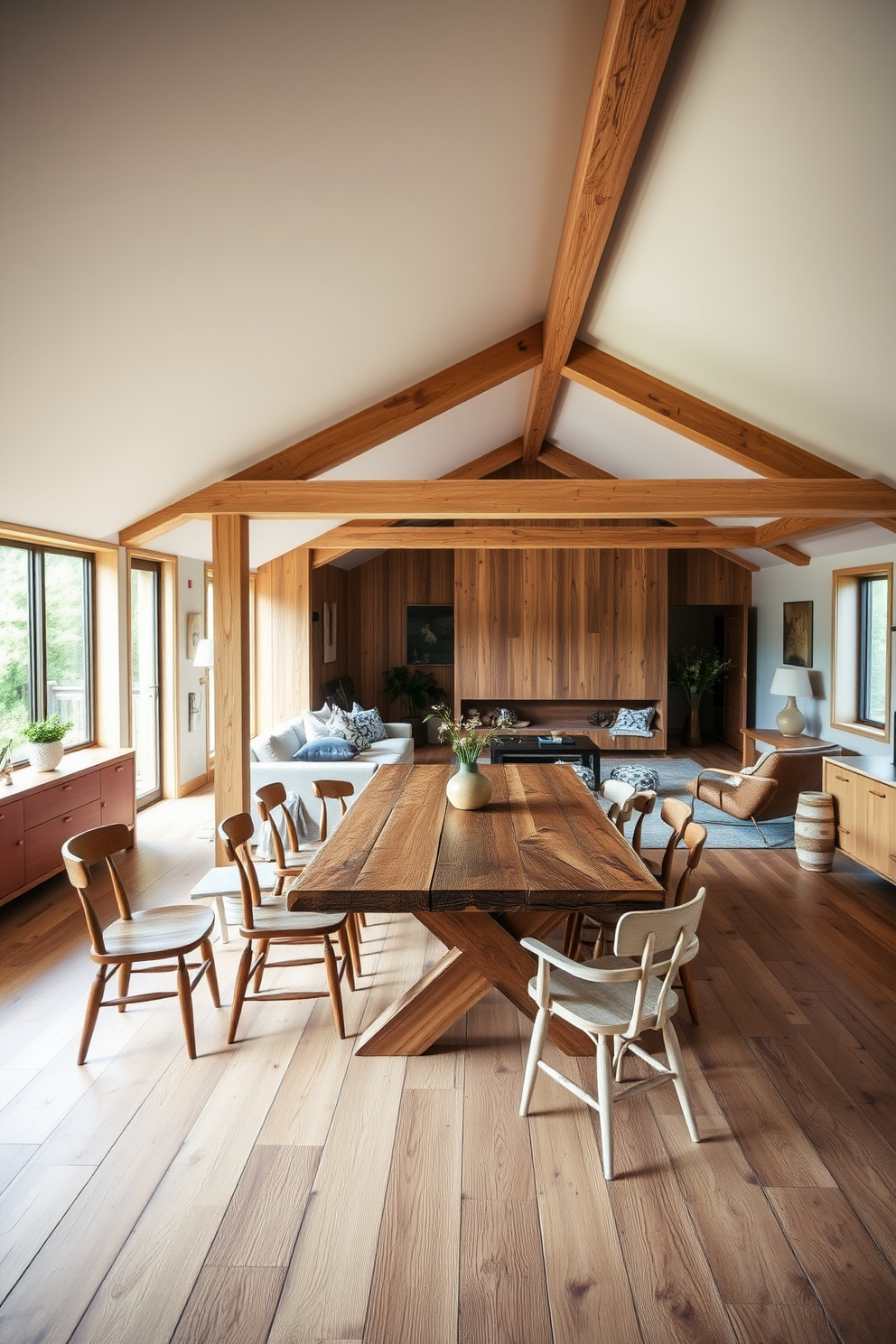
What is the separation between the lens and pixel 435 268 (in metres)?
3.98

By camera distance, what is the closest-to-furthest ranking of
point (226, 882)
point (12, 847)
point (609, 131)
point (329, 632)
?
point (609, 131)
point (226, 882)
point (12, 847)
point (329, 632)

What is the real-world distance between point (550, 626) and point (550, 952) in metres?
7.60

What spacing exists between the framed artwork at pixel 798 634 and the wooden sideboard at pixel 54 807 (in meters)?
6.70

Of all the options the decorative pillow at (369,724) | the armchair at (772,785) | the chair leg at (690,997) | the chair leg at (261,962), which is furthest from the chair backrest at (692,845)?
the decorative pillow at (369,724)

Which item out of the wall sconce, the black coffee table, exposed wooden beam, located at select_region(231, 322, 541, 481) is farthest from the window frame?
the black coffee table

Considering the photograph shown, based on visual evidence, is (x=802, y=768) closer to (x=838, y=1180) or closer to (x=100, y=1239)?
(x=838, y=1180)

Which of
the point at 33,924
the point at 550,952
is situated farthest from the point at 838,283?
the point at 33,924

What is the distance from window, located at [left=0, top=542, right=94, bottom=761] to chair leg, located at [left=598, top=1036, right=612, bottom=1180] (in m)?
4.08

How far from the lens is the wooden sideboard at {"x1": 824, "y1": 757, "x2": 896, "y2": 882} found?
474 centimetres

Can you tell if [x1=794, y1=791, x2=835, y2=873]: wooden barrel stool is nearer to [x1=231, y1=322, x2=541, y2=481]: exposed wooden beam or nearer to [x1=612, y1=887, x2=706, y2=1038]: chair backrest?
[x1=612, y1=887, x2=706, y2=1038]: chair backrest

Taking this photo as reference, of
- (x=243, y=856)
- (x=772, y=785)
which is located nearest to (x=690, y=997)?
(x=243, y=856)

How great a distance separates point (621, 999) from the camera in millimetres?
2586

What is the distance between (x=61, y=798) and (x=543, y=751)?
440 cm

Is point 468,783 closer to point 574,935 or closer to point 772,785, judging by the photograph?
point 574,935
